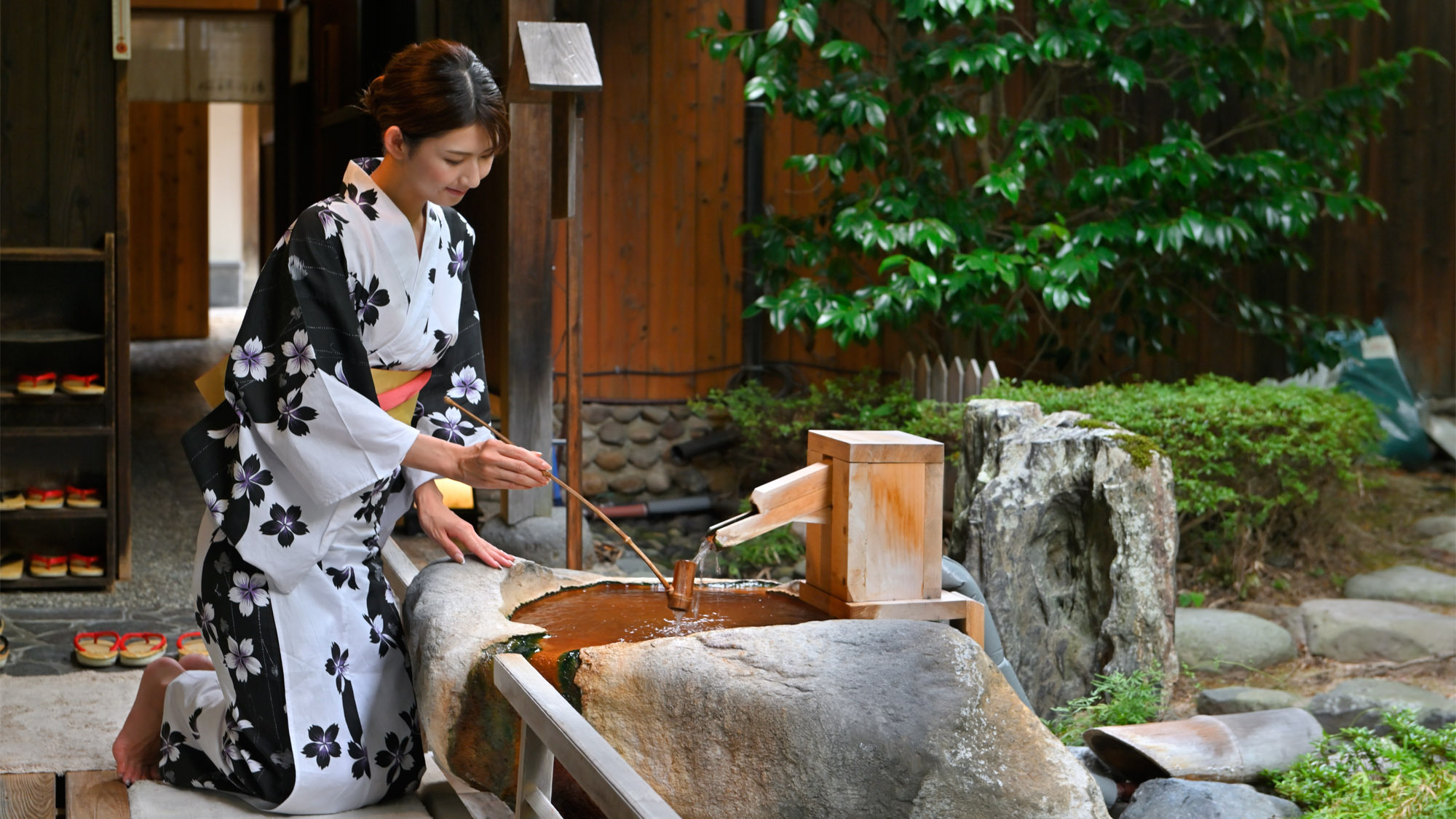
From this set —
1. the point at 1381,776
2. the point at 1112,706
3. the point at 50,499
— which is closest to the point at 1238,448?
the point at 1112,706

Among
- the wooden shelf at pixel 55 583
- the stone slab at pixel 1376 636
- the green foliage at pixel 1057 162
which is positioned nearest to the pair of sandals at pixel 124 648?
the wooden shelf at pixel 55 583

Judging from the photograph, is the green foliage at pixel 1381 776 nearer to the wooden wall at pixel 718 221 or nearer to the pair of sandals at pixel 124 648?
the pair of sandals at pixel 124 648

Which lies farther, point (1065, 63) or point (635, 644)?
point (1065, 63)

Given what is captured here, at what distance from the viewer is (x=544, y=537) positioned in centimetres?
602

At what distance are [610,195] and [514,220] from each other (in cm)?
157

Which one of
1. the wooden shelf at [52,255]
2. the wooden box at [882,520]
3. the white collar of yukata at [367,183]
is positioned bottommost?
the wooden box at [882,520]

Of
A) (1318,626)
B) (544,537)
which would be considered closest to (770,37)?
(544,537)

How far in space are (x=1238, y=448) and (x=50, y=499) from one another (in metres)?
5.11

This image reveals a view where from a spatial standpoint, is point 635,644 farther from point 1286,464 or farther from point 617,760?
point 1286,464

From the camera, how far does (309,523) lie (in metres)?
2.55

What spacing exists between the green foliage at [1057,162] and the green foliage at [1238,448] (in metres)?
0.58

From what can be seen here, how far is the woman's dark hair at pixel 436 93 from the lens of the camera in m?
2.45

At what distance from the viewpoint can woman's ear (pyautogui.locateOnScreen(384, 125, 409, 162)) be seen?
2521 mm

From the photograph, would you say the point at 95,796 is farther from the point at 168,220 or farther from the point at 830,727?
the point at 168,220
